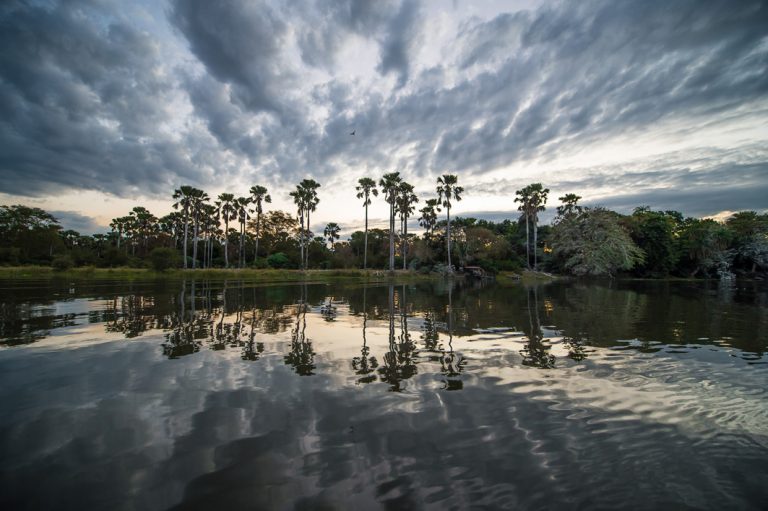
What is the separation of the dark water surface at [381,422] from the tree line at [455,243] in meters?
53.1

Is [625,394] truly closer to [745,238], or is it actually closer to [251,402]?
[251,402]

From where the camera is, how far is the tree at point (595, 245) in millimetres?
59031

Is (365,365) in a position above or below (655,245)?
below

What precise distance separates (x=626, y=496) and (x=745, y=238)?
3224 inches

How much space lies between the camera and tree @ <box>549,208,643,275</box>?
59031 millimetres

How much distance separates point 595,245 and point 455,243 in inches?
993

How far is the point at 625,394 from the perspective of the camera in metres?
6.21

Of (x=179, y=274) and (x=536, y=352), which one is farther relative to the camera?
(x=179, y=274)

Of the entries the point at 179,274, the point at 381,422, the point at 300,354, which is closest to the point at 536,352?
the point at 381,422

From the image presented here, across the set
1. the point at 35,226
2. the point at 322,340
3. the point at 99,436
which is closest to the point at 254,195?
the point at 35,226

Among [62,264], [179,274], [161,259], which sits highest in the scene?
[161,259]

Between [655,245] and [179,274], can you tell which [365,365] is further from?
[655,245]

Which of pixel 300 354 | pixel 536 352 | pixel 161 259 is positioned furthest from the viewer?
pixel 161 259

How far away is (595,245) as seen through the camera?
61.0 metres
